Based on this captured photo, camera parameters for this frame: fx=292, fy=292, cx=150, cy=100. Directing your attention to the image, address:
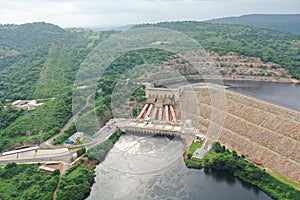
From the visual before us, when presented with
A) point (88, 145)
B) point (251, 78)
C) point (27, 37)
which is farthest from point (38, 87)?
point (27, 37)

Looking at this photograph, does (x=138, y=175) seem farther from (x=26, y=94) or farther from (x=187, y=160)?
(x=26, y=94)

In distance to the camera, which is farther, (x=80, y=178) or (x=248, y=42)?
(x=248, y=42)

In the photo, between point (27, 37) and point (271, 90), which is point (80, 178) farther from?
point (27, 37)

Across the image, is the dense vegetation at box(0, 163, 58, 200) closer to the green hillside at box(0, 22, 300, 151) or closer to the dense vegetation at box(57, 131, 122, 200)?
the dense vegetation at box(57, 131, 122, 200)

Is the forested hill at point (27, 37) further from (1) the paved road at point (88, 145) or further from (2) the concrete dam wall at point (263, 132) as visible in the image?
(2) the concrete dam wall at point (263, 132)

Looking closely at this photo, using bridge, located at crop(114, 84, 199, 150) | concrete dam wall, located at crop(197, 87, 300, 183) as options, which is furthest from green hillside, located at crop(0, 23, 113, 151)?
concrete dam wall, located at crop(197, 87, 300, 183)

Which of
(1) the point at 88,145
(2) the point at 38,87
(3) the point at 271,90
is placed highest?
(2) the point at 38,87
